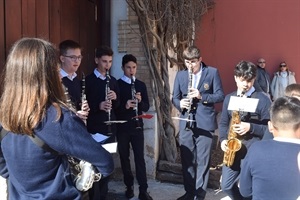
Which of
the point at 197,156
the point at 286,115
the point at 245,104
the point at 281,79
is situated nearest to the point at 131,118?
the point at 197,156

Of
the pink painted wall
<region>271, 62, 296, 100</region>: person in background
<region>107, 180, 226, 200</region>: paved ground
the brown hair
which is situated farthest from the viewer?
the pink painted wall

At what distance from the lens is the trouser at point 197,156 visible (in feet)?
14.7

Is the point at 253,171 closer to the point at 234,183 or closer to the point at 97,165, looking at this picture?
the point at 97,165

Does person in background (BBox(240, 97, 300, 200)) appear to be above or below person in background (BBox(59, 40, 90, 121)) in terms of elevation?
below

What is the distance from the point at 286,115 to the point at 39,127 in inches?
59.6

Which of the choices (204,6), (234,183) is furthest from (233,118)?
(204,6)

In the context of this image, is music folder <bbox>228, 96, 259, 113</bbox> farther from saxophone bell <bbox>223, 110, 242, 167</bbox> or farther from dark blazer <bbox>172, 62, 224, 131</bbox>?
dark blazer <bbox>172, 62, 224, 131</bbox>

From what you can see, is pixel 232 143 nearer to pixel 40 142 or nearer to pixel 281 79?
pixel 40 142

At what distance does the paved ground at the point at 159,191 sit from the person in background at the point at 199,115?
63 centimetres

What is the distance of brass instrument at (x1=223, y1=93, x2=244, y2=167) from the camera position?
3.54 metres

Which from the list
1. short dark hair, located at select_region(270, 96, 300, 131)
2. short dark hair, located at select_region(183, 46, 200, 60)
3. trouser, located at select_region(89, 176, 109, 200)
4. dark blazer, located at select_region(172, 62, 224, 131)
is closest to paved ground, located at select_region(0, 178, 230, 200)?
trouser, located at select_region(89, 176, 109, 200)

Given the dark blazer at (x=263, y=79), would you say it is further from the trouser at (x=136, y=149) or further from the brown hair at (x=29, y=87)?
the brown hair at (x=29, y=87)

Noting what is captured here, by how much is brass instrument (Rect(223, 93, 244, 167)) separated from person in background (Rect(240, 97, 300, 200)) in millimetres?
1004

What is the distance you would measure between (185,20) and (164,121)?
2092 millimetres
